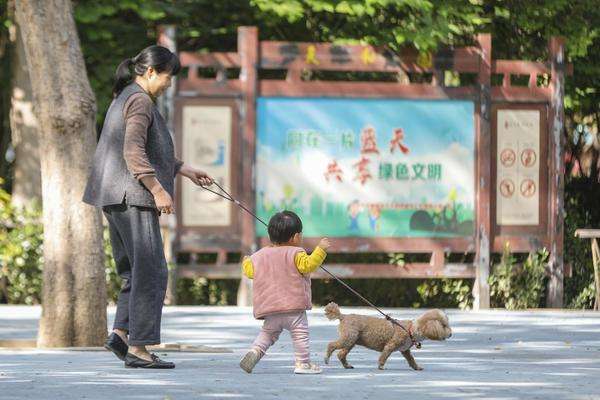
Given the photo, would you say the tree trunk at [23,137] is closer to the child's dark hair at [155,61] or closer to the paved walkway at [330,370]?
the paved walkway at [330,370]

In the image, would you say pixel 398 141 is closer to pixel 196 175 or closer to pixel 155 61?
pixel 196 175

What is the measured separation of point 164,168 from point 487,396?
8.84 feet

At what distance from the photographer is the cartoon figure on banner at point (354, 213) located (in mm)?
18312

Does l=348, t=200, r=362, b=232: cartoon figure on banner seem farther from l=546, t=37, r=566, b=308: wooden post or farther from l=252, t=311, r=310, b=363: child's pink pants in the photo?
l=252, t=311, r=310, b=363: child's pink pants

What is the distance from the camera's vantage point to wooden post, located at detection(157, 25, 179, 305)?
17844mm

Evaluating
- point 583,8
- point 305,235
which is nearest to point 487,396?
point 305,235

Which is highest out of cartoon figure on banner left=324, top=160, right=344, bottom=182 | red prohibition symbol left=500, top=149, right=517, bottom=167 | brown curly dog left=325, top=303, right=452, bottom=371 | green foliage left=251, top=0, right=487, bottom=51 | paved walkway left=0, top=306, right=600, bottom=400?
green foliage left=251, top=0, right=487, bottom=51

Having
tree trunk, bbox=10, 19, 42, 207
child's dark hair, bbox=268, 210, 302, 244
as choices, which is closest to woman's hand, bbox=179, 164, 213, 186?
child's dark hair, bbox=268, 210, 302, 244

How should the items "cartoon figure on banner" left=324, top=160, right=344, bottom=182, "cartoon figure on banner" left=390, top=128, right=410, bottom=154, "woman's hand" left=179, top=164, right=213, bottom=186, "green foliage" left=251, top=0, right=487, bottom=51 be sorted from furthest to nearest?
1. "cartoon figure on banner" left=390, top=128, right=410, bottom=154
2. "cartoon figure on banner" left=324, top=160, right=344, bottom=182
3. "green foliage" left=251, top=0, right=487, bottom=51
4. "woman's hand" left=179, top=164, right=213, bottom=186

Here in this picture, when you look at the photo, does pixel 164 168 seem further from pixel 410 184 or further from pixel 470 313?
pixel 410 184

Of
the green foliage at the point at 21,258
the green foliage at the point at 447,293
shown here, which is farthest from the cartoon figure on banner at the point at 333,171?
the green foliage at the point at 21,258

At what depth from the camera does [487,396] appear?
316 inches

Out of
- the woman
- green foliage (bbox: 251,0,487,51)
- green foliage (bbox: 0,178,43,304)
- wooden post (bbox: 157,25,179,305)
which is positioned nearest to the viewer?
the woman

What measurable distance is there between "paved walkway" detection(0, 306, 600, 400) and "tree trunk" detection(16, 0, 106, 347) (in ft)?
1.80
